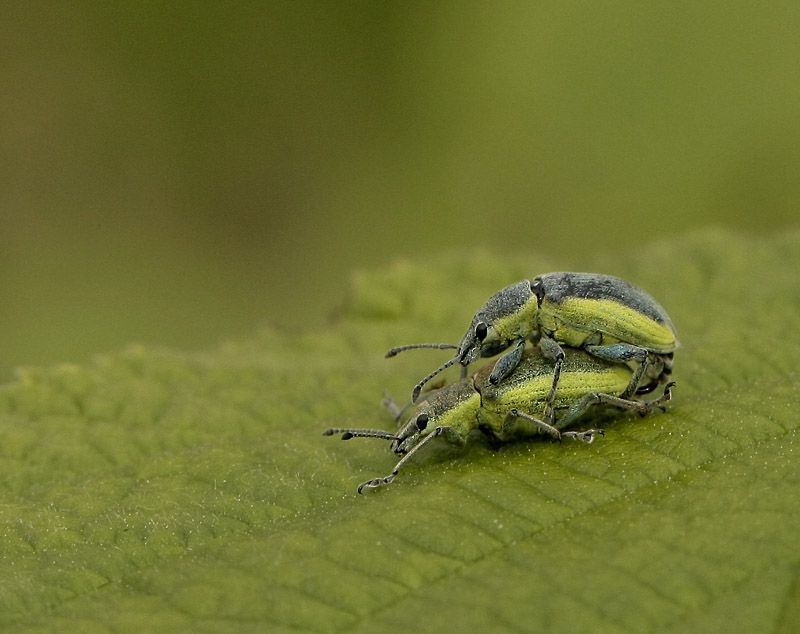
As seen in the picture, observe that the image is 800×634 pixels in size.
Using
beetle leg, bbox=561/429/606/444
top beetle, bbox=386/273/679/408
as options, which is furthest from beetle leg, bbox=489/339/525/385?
beetle leg, bbox=561/429/606/444

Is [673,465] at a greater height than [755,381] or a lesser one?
lesser

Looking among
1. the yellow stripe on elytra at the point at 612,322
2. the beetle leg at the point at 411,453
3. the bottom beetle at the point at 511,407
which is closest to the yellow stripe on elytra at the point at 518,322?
the yellow stripe on elytra at the point at 612,322

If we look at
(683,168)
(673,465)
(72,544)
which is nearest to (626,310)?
(673,465)

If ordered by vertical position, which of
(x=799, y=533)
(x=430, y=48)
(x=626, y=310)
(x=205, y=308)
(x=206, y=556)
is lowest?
(x=799, y=533)

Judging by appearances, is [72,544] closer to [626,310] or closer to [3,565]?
[3,565]

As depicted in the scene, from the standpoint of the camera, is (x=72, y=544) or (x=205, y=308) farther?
(x=205, y=308)

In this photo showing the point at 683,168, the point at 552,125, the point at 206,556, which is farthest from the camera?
the point at 552,125
